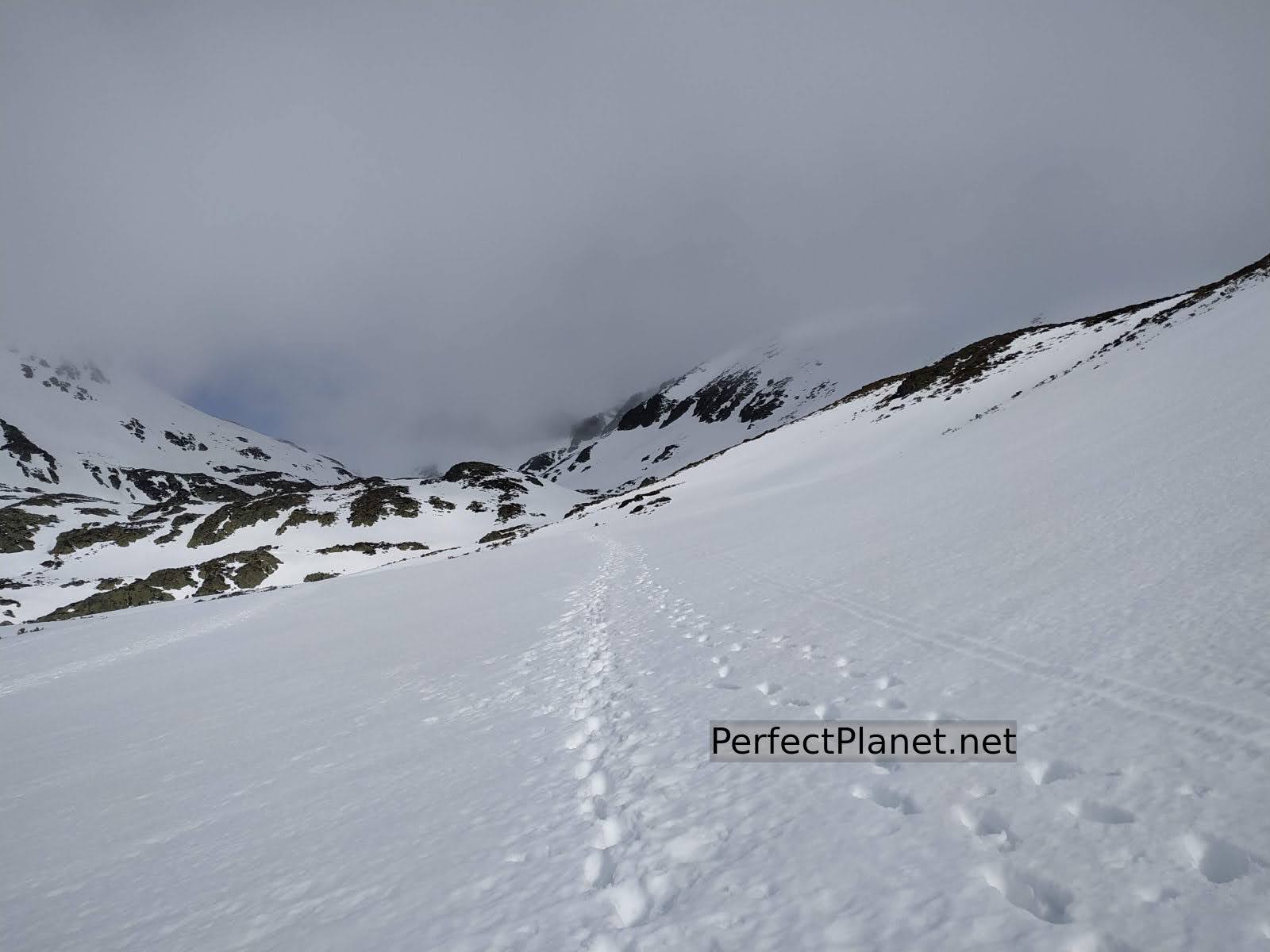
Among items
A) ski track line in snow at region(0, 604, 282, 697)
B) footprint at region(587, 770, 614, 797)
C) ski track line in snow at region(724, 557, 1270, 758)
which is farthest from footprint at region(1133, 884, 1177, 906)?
ski track line in snow at region(0, 604, 282, 697)

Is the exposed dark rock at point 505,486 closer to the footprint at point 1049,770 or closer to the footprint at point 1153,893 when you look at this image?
the footprint at point 1049,770

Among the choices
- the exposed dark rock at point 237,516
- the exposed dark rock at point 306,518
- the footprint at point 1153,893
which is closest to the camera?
the footprint at point 1153,893

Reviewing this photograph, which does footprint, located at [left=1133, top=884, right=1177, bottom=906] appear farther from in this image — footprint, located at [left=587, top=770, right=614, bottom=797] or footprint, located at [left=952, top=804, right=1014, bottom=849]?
footprint, located at [left=587, top=770, right=614, bottom=797]

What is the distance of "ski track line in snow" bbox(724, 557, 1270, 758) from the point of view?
3.02 metres

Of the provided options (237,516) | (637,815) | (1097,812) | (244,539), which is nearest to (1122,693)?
(1097,812)

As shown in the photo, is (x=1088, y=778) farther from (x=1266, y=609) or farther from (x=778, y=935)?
(x=1266, y=609)

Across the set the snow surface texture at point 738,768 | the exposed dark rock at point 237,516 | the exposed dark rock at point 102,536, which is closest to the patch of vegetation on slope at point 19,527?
the exposed dark rock at point 102,536

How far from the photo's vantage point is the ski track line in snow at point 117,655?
12098mm

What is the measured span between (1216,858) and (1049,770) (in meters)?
0.81

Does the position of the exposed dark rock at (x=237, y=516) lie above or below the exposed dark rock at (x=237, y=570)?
above

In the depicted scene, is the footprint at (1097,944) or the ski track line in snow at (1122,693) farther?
the ski track line in snow at (1122,693)

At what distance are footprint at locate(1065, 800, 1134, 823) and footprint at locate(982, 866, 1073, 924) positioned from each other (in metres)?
0.53

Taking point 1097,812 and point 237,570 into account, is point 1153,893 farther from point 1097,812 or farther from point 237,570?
point 237,570

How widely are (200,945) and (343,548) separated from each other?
61.0 metres
